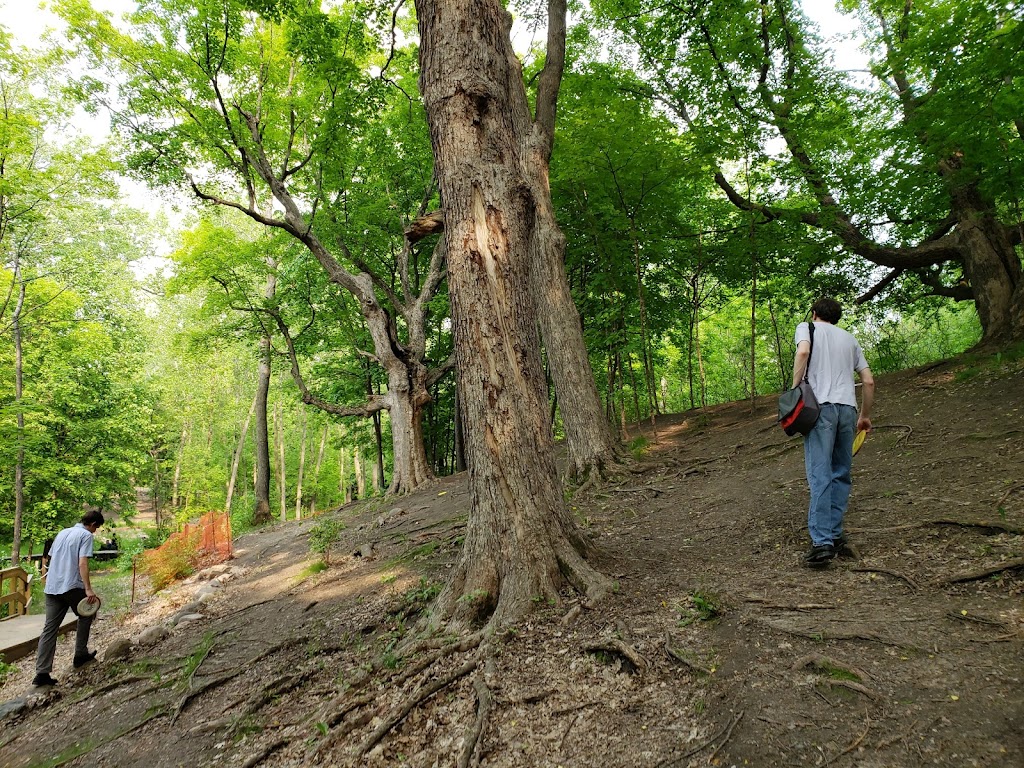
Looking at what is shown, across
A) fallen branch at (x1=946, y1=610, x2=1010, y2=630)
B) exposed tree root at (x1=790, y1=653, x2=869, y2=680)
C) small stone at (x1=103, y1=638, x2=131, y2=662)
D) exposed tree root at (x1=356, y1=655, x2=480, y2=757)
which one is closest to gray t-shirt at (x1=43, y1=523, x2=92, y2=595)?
small stone at (x1=103, y1=638, x2=131, y2=662)

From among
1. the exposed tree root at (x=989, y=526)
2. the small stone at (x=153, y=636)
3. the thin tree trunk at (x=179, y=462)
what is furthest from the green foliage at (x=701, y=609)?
the thin tree trunk at (x=179, y=462)

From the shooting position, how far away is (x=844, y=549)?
146 inches

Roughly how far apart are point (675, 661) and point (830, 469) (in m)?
1.94

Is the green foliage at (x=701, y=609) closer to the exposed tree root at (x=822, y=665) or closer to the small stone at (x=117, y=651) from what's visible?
the exposed tree root at (x=822, y=665)

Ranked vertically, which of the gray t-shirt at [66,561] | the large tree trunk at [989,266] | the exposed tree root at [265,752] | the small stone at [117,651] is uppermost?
the large tree trunk at [989,266]

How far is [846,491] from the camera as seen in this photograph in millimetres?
3641

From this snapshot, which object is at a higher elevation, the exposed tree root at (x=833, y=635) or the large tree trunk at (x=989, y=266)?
the large tree trunk at (x=989, y=266)

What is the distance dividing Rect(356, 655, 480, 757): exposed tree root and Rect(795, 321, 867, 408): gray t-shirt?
3040 millimetres

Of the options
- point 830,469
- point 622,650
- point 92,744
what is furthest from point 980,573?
→ point 92,744

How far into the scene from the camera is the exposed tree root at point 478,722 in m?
2.22

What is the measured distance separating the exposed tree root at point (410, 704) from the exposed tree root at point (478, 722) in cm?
12

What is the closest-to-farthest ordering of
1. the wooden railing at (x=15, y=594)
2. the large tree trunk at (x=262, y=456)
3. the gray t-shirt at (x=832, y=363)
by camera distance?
the gray t-shirt at (x=832, y=363) < the wooden railing at (x=15, y=594) < the large tree trunk at (x=262, y=456)

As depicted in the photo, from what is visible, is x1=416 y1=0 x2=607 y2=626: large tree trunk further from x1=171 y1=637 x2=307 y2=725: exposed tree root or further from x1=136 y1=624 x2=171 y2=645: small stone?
x1=136 y1=624 x2=171 y2=645: small stone

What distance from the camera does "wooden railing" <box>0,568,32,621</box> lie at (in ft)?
32.4
